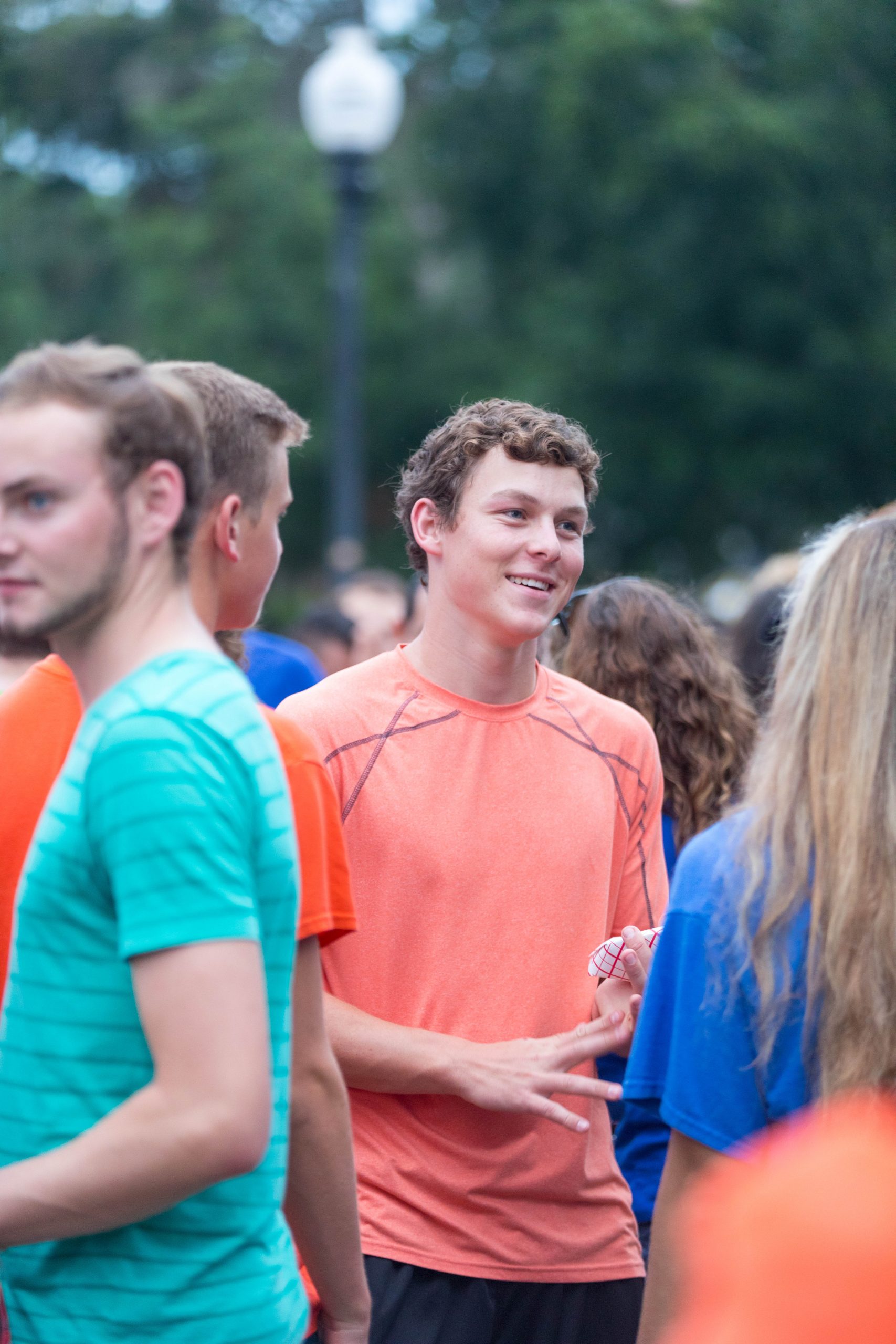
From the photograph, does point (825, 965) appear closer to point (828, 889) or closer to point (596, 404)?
point (828, 889)

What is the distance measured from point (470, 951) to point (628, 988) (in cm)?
30

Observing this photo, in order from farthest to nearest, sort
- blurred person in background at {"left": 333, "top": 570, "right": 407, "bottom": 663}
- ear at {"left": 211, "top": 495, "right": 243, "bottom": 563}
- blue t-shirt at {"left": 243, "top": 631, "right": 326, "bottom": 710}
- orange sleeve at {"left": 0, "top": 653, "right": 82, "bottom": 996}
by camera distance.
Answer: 1. blurred person in background at {"left": 333, "top": 570, "right": 407, "bottom": 663}
2. blue t-shirt at {"left": 243, "top": 631, "right": 326, "bottom": 710}
3. orange sleeve at {"left": 0, "top": 653, "right": 82, "bottom": 996}
4. ear at {"left": 211, "top": 495, "right": 243, "bottom": 563}

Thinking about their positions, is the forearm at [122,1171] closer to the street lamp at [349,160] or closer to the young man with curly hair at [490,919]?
the young man with curly hair at [490,919]

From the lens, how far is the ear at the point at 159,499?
1652 mm

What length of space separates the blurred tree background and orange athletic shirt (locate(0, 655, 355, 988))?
14985 mm

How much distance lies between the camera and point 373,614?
7723 millimetres

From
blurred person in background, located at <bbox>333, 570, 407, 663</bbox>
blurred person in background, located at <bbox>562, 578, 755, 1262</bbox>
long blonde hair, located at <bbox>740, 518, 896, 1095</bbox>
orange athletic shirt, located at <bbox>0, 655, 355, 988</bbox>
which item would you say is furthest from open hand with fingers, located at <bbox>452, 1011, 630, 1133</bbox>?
blurred person in background, located at <bbox>333, 570, 407, 663</bbox>

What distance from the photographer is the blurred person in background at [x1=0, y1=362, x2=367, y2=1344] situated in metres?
2.03

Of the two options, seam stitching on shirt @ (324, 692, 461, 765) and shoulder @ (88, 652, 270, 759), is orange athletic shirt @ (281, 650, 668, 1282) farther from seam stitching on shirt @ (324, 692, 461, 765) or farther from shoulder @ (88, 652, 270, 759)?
shoulder @ (88, 652, 270, 759)

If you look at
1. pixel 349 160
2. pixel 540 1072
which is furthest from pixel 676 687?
pixel 349 160

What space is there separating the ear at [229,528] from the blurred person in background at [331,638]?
5528 mm

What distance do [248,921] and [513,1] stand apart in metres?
23.6

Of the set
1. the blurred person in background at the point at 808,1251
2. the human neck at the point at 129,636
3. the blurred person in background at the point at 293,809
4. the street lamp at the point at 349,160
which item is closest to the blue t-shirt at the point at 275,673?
the blurred person in background at the point at 293,809

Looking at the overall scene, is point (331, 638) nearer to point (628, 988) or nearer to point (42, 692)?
point (628, 988)
